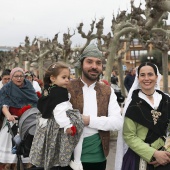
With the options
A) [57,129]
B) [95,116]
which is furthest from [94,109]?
[57,129]

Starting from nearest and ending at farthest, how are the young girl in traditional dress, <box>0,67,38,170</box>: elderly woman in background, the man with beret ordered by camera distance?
the young girl in traditional dress < the man with beret < <box>0,67,38,170</box>: elderly woman in background

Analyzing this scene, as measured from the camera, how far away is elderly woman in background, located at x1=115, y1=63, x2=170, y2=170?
255 cm

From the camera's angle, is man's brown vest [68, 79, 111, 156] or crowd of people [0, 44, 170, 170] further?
man's brown vest [68, 79, 111, 156]

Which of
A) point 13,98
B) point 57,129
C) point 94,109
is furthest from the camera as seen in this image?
point 13,98

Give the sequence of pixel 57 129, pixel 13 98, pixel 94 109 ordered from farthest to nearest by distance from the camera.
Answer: pixel 13 98, pixel 94 109, pixel 57 129

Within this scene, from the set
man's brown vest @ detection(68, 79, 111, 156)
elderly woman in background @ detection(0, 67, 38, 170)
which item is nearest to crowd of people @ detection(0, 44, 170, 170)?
man's brown vest @ detection(68, 79, 111, 156)

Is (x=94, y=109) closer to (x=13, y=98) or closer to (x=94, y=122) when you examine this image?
(x=94, y=122)

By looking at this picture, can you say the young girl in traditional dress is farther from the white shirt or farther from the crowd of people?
the white shirt

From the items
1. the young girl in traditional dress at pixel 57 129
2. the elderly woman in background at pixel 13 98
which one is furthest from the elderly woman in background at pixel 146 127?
the elderly woman in background at pixel 13 98

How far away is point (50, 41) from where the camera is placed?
99.6 feet

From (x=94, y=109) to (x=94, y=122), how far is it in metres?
0.15

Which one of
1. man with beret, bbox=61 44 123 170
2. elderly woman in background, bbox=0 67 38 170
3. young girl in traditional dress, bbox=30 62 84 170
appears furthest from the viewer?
elderly woman in background, bbox=0 67 38 170

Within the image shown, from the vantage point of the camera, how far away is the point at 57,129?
2.49 meters

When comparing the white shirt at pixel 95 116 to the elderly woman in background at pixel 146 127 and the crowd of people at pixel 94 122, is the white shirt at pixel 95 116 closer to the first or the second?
the crowd of people at pixel 94 122
